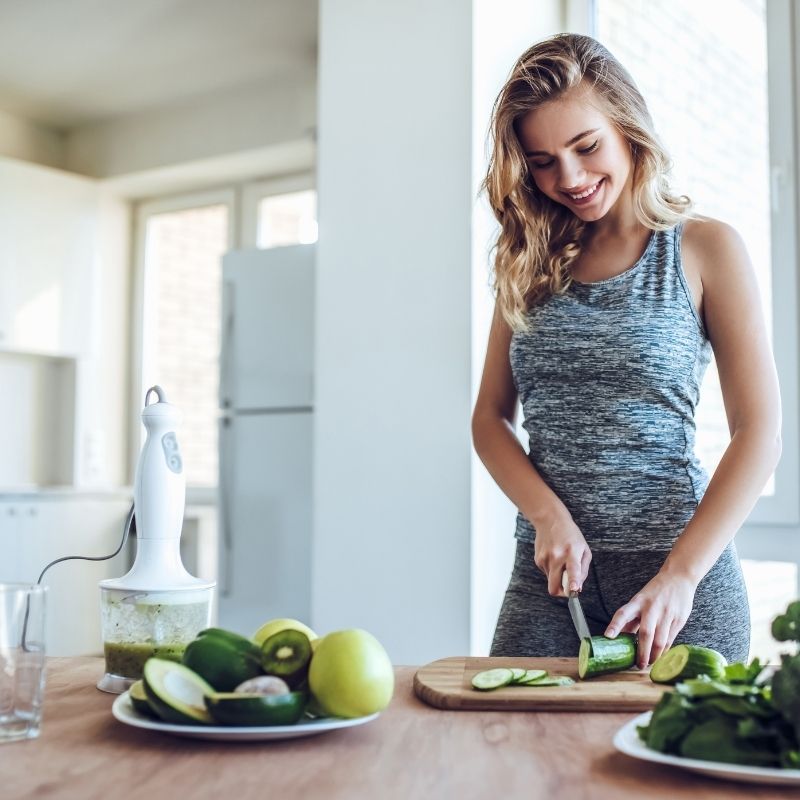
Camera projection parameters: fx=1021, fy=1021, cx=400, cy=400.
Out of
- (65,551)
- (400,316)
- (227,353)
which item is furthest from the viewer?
(65,551)

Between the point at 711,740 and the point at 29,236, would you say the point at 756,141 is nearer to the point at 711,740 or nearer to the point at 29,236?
the point at 711,740

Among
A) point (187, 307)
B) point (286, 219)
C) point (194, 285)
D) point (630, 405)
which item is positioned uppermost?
point (286, 219)

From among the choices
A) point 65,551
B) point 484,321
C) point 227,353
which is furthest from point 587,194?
point 65,551

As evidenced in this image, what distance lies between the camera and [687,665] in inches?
39.0

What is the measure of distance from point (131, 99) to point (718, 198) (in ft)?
10.5

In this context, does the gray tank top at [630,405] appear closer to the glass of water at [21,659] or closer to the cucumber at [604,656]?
the cucumber at [604,656]

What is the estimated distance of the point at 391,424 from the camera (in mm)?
2893

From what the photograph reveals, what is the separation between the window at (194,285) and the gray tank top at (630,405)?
3.57 meters

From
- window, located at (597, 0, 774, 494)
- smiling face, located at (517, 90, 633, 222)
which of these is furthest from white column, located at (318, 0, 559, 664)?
smiling face, located at (517, 90, 633, 222)

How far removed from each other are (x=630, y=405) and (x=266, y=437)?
2.42 metres

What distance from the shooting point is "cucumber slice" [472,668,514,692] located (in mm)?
1006

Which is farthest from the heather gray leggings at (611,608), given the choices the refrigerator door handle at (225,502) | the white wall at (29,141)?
the white wall at (29,141)

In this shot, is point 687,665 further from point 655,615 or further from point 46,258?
point 46,258

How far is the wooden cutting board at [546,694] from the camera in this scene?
97 centimetres
